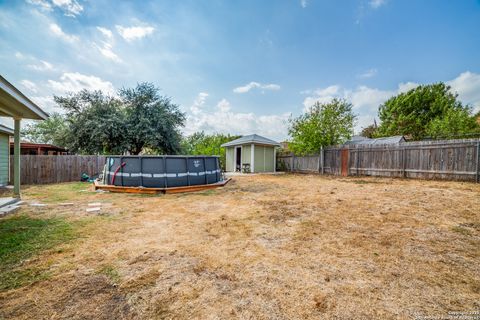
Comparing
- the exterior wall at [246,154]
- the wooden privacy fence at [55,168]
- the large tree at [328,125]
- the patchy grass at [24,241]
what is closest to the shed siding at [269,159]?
the exterior wall at [246,154]

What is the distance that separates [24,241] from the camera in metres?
2.69

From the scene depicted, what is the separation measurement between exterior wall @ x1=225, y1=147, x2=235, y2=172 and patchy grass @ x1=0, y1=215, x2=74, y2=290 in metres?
13.4

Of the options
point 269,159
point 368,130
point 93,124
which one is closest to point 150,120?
point 93,124

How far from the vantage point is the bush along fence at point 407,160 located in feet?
26.1

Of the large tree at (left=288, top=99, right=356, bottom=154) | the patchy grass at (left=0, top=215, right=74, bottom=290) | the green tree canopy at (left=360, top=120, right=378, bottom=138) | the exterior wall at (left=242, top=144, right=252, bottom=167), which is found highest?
the green tree canopy at (left=360, top=120, right=378, bottom=138)

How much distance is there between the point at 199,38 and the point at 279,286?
474 inches

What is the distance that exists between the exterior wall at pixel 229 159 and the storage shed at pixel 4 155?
1274 cm

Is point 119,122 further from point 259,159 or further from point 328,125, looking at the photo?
point 328,125

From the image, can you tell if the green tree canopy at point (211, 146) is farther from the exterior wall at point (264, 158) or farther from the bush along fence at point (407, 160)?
the bush along fence at point (407, 160)

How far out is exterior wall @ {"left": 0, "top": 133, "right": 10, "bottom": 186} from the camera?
8297 millimetres

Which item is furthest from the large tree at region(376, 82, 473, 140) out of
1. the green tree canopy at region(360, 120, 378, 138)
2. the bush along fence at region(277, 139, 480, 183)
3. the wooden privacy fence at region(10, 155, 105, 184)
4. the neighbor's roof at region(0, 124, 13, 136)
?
the neighbor's roof at region(0, 124, 13, 136)

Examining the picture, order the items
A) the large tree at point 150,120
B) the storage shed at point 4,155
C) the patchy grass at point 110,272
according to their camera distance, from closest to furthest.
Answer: the patchy grass at point 110,272 < the storage shed at point 4,155 < the large tree at point 150,120

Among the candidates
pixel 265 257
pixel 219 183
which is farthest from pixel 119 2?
pixel 265 257

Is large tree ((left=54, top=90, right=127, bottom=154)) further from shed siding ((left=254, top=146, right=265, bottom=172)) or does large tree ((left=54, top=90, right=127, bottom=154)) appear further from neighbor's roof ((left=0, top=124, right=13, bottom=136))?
shed siding ((left=254, top=146, right=265, bottom=172))
